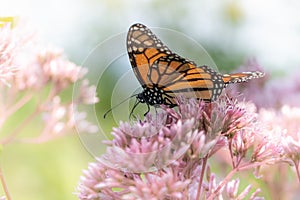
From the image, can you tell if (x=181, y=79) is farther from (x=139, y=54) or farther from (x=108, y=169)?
(x=108, y=169)

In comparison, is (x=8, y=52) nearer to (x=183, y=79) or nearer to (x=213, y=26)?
(x=183, y=79)

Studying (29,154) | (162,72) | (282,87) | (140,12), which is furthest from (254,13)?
(162,72)

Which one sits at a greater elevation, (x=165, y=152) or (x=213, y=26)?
(x=213, y=26)

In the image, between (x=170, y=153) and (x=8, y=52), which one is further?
(x=8, y=52)

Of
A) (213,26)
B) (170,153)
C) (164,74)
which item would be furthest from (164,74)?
(213,26)

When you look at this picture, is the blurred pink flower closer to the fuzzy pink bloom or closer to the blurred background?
the fuzzy pink bloom

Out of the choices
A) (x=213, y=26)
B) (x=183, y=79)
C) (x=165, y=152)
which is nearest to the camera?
(x=165, y=152)

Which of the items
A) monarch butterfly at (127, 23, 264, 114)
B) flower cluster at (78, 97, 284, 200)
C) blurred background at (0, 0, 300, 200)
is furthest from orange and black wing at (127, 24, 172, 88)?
blurred background at (0, 0, 300, 200)

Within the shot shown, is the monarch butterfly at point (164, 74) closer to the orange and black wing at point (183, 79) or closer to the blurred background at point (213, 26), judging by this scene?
the orange and black wing at point (183, 79)
